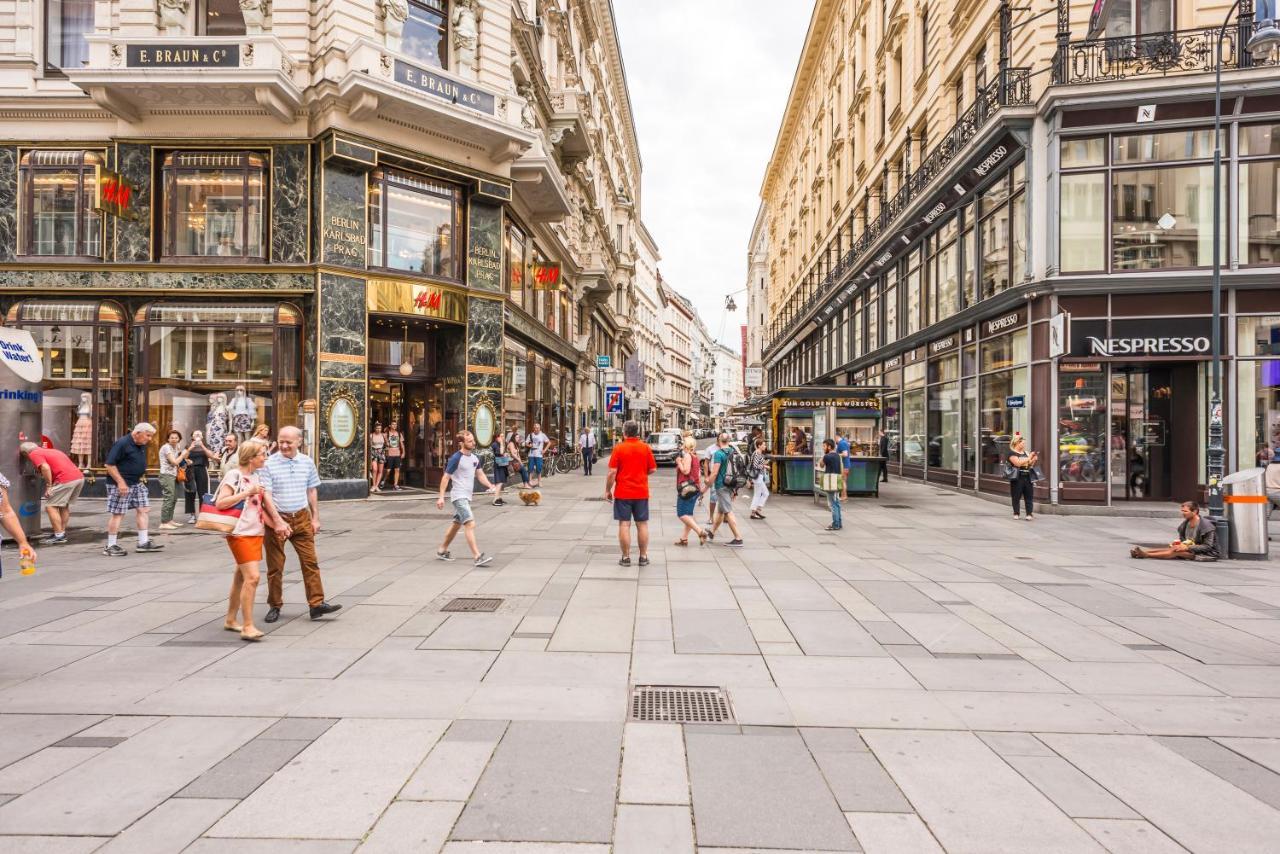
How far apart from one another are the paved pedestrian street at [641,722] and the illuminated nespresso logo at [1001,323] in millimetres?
9914

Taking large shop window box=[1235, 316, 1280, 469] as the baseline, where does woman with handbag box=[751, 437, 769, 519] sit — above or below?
below

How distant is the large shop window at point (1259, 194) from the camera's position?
15992mm

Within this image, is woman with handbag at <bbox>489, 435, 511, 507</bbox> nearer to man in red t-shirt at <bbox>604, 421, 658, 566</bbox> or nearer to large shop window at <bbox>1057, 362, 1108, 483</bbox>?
man in red t-shirt at <bbox>604, 421, 658, 566</bbox>

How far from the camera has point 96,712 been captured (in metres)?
4.58

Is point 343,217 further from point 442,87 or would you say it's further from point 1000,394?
point 1000,394

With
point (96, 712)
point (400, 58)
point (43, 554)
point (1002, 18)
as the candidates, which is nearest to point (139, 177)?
point (400, 58)

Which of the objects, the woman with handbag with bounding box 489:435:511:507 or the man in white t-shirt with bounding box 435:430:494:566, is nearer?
the man in white t-shirt with bounding box 435:430:494:566

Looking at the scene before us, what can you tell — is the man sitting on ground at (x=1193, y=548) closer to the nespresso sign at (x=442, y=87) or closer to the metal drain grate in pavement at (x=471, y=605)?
the metal drain grate in pavement at (x=471, y=605)

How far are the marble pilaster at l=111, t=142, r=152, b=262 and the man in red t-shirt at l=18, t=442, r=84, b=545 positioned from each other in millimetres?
8429

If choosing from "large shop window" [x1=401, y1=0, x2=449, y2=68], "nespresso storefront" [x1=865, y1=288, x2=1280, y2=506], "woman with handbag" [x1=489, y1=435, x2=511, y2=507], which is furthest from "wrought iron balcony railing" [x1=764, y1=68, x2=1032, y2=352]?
"woman with handbag" [x1=489, y1=435, x2=511, y2=507]

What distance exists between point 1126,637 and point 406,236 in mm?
16972

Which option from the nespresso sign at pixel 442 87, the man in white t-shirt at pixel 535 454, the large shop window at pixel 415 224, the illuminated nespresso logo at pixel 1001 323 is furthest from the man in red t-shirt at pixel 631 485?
the illuminated nespresso logo at pixel 1001 323

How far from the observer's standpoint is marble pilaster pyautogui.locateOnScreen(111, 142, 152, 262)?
57.2ft

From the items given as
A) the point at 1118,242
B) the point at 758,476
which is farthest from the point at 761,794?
the point at 1118,242
